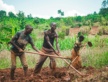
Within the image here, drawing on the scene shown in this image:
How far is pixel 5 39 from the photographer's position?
14.1 meters

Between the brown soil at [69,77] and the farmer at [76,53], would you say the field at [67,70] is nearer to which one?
the brown soil at [69,77]

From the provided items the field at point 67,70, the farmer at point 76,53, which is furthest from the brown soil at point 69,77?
the farmer at point 76,53

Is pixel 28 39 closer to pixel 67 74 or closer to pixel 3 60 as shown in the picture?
pixel 67 74

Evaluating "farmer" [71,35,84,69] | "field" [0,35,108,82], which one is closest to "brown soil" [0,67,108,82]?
"field" [0,35,108,82]

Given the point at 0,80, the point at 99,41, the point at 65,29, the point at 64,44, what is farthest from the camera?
the point at 65,29

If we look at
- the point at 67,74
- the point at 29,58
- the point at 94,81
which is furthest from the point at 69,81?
the point at 29,58

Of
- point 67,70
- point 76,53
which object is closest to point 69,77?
point 67,70

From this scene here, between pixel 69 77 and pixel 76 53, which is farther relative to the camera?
pixel 76 53

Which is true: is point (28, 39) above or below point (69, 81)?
above

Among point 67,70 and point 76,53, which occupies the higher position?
point 76,53

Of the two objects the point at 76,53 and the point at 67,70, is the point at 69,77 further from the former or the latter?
the point at 76,53

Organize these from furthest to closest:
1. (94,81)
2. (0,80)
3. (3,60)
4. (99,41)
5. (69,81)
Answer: (99,41) < (3,60) < (0,80) < (69,81) < (94,81)

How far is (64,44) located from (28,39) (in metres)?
13.5

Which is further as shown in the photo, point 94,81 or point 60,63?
point 60,63
